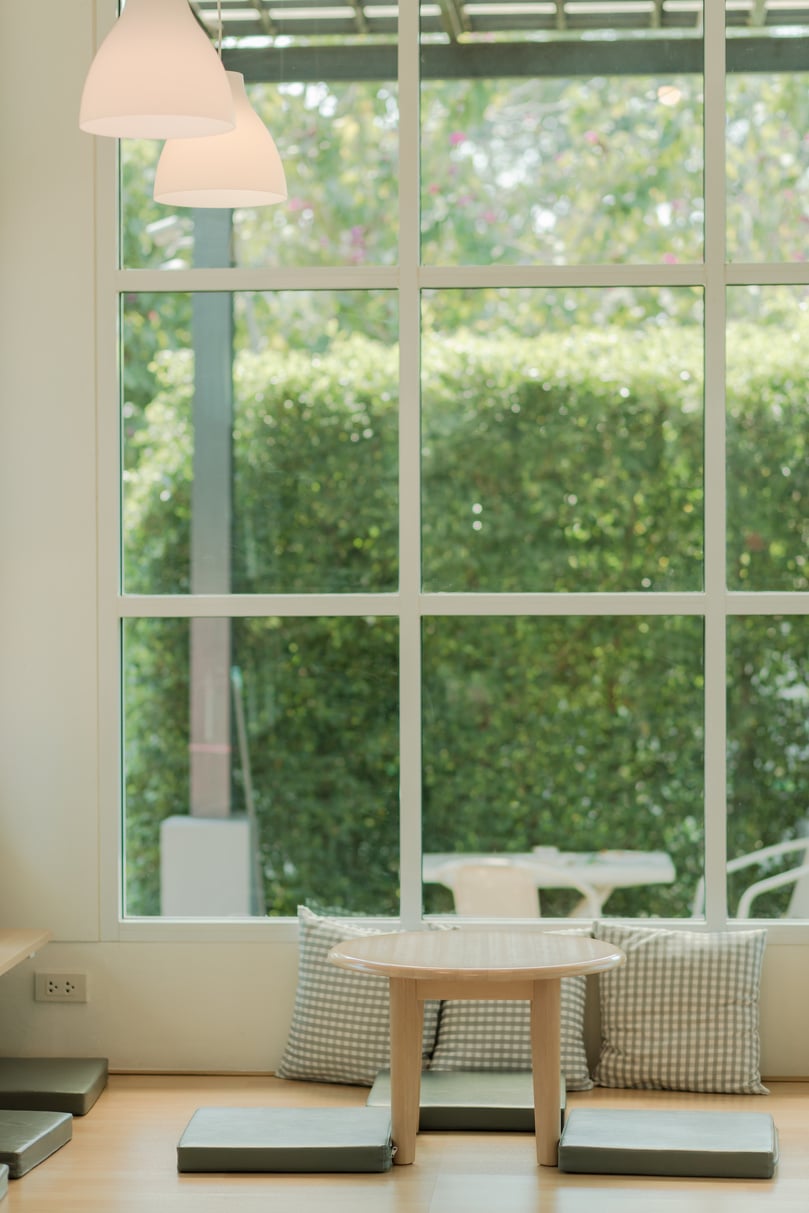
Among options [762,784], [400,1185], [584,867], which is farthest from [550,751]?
[400,1185]

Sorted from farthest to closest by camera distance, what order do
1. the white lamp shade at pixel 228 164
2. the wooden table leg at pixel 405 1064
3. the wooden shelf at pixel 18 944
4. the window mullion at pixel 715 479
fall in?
the window mullion at pixel 715 479 → the wooden shelf at pixel 18 944 → the wooden table leg at pixel 405 1064 → the white lamp shade at pixel 228 164

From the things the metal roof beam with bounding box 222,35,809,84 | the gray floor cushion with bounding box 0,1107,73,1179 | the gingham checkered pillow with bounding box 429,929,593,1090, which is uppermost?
the metal roof beam with bounding box 222,35,809,84

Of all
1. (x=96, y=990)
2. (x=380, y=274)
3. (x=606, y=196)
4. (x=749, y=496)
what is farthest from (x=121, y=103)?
(x=96, y=990)

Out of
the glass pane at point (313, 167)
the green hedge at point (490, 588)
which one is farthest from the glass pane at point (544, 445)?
the glass pane at point (313, 167)

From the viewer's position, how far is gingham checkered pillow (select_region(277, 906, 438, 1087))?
14.0ft

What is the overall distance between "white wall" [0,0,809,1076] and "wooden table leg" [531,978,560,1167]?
1435 mm

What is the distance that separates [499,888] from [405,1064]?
3.32 ft

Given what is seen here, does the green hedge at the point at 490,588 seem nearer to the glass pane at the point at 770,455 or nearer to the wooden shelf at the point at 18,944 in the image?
the glass pane at the point at 770,455

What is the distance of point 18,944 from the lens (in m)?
4.22

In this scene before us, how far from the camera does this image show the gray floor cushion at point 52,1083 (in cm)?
405

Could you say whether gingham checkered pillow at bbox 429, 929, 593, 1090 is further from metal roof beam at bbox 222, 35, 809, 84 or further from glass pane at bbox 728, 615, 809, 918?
metal roof beam at bbox 222, 35, 809, 84

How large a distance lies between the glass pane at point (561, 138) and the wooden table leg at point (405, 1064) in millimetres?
2237

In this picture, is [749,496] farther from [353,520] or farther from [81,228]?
[81,228]

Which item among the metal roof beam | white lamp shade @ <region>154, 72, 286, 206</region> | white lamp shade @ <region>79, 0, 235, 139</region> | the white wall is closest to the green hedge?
the white wall
